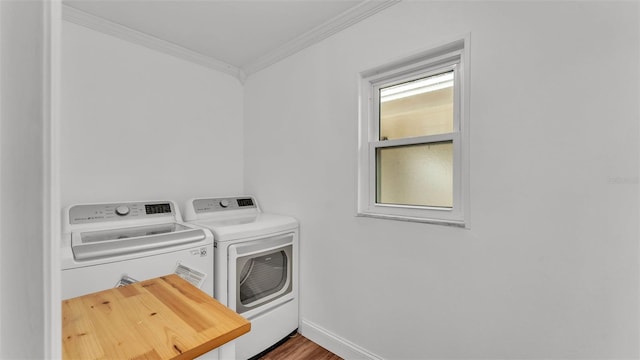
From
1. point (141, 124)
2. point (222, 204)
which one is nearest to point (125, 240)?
point (222, 204)

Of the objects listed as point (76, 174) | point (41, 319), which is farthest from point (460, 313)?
point (76, 174)

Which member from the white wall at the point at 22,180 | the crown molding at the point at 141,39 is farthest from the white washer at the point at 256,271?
the white wall at the point at 22,180

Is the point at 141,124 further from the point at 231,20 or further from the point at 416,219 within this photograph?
the point at 416,219

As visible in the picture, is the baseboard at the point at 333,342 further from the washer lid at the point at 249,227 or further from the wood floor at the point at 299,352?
the washer lid at the point at 249,227

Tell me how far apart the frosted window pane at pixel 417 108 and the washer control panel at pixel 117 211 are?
5.66 feet

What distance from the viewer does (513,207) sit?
1.25 metres

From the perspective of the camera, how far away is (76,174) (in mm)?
1886

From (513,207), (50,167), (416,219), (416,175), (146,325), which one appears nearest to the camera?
(50,167)

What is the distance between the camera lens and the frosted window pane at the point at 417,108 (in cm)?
158

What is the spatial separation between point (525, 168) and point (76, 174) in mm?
2710

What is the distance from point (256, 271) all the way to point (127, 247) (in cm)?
81

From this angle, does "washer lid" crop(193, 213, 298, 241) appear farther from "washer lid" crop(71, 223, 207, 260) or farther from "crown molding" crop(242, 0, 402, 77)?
"crown molding" crop(242, 0, 402, 77)

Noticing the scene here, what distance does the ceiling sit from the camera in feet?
5.85

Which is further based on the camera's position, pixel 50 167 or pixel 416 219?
pixel 416 219
